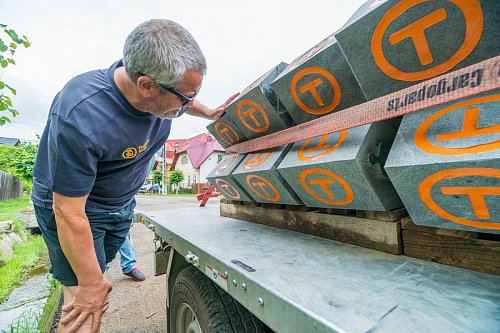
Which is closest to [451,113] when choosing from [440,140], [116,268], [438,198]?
[440,140]

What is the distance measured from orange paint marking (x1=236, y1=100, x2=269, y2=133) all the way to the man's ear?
0.64 m

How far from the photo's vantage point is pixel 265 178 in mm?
1566

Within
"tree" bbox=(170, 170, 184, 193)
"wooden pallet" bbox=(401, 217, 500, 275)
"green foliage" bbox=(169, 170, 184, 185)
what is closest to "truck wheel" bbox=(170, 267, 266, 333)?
"wooden pallet" bbox=(401, 217, 500, 275)

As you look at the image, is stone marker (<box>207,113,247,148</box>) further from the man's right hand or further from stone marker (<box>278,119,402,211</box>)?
the man's right hand

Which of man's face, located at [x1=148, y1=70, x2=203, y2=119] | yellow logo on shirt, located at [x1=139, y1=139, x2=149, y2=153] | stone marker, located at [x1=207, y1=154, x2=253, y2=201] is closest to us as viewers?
man's face, located at [x1=148, y1=70, x2=203, y2=119]

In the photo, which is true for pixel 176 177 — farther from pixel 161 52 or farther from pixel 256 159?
pixel 161 52

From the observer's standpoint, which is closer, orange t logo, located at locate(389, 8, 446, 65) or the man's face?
orange t logo, located at locate(389, 8, 446, 65)

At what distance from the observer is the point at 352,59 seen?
3.61ft

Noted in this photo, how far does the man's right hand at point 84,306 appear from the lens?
1.28m

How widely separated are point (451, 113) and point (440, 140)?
99 millimetres

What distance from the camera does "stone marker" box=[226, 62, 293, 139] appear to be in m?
1.62

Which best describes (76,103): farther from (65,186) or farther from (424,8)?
(424,8)

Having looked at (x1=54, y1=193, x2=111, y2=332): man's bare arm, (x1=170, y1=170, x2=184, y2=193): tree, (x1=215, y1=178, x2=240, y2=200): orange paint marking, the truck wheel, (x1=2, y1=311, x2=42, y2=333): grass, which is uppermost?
(x1=170, y1=170, x2=184, y2=193): tree

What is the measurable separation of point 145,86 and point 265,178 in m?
0.83
